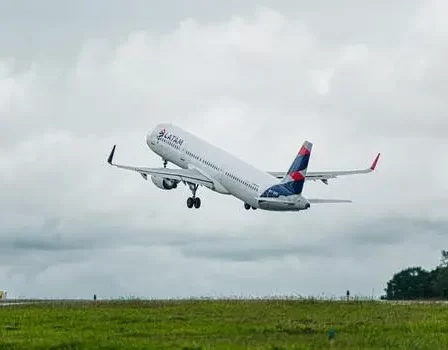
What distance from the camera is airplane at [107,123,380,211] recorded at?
4264 inches

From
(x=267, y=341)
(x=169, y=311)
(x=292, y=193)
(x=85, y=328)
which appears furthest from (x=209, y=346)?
(x=292, y=193)

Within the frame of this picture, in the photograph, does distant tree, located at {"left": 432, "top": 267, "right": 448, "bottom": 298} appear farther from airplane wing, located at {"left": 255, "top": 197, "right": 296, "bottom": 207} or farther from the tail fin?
the tail fin

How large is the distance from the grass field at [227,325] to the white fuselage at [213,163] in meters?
38.0

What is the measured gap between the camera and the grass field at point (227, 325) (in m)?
46.3

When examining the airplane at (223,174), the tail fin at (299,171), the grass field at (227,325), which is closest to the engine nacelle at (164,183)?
the airplane at (223,174)

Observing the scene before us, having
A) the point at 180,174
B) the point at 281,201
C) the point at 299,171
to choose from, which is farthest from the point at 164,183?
the point at 299,171

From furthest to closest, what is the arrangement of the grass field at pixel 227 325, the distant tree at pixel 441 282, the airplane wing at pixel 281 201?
the distant tree at pixel 441 282
the airplane wing at pixel 281 201
the grass field at pixel 227 325

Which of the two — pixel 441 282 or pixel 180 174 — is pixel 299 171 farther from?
pixel 441 282

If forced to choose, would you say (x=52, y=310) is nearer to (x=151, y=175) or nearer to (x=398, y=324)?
(x=398, y=324)

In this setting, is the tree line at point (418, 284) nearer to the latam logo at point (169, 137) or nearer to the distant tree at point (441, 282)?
the distant tree at point (441, 282)

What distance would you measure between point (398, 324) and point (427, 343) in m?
8.38

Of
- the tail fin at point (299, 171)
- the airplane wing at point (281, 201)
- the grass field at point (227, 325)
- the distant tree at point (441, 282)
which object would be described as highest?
the tail fin at point (299, 171)

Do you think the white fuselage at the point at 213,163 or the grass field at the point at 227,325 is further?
the white fuselage at the point at 213,163

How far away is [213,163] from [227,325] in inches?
2557
